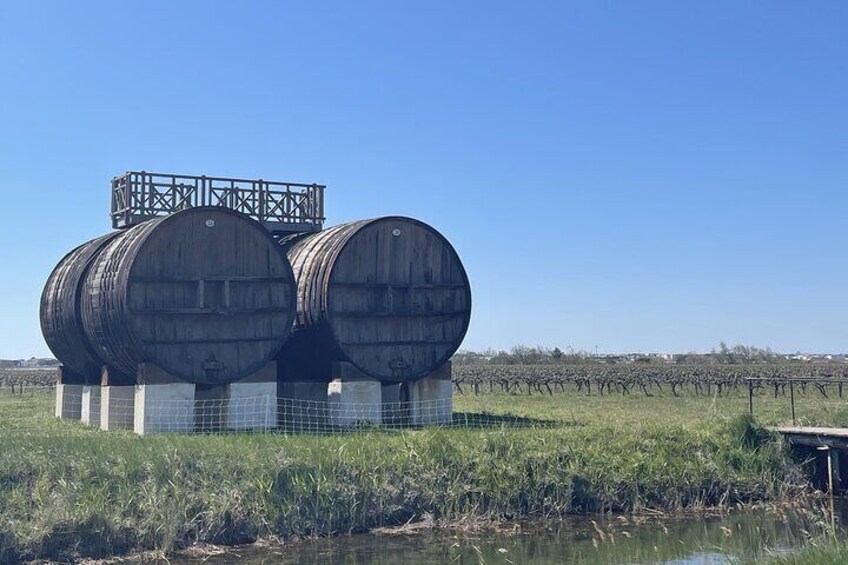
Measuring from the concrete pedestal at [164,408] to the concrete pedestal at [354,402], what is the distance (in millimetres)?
3450

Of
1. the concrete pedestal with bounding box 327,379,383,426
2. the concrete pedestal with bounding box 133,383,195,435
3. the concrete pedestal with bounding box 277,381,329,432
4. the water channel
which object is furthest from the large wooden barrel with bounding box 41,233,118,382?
the water channel

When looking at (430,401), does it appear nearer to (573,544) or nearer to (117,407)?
(117,407)

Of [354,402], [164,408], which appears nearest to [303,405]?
[354,402]

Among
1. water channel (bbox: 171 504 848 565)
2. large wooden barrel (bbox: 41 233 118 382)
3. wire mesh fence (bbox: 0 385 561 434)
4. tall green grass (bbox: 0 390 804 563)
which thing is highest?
large wooden barrel (bbox: 41 233 118 382)

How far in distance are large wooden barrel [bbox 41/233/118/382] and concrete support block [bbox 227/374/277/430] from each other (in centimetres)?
377

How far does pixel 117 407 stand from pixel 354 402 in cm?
544

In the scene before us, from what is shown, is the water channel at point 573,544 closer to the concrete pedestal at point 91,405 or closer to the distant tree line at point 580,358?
the concrete pedestal at point 91,405

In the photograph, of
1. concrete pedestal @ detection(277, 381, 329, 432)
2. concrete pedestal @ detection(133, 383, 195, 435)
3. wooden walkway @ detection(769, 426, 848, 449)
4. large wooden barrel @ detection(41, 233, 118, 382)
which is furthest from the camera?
large wooden barrel @ detection(41, 233, 118, 382)

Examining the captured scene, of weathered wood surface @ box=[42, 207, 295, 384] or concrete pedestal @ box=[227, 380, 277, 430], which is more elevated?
weathered wood surface @ box=[42, 207, 295, 384]

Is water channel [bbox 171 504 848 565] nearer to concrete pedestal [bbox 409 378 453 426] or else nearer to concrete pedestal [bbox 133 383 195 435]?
concrete pedestal [bbox 133 383 195 435]

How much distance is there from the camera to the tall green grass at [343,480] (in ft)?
45.5

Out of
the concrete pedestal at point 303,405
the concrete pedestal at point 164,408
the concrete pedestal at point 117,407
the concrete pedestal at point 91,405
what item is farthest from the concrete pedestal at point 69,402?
the concrete pedestal at point 303,405

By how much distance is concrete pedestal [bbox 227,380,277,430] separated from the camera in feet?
71.6

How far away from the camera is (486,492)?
653 inches
